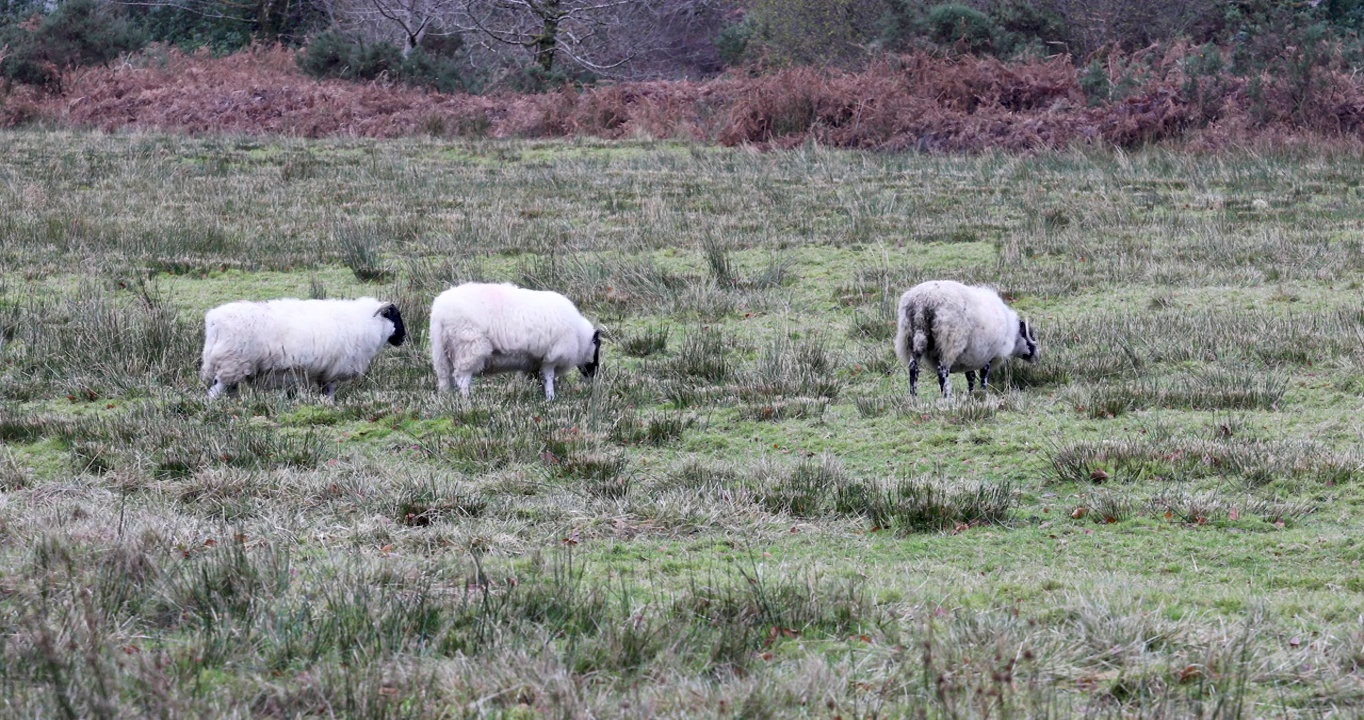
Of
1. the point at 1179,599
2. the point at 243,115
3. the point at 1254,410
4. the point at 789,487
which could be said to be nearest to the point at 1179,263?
the point at 1254,410

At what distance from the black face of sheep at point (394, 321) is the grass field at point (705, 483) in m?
0.32

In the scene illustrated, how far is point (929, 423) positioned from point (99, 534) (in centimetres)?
480

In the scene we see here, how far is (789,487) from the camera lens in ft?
20.2

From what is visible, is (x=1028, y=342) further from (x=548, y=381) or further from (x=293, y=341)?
(x=293, y=341)

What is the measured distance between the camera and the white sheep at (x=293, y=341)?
8.59m

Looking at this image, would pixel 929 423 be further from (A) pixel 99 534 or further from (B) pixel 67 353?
(B) pixel 67 353

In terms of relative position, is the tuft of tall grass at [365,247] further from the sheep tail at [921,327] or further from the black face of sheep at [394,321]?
the sheep tail at [921,327]

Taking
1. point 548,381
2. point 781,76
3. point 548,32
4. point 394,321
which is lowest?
point 548,381

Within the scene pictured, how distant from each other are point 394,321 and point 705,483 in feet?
13.5

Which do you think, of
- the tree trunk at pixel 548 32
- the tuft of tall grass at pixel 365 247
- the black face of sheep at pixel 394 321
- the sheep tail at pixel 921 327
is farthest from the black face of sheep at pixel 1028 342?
the tree trunk at pixel 548 32

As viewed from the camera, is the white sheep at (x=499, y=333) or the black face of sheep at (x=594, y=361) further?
the black face of sheep at (x=594, y=361)

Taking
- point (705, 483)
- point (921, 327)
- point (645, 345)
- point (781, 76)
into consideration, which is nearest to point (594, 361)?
point (645, 345)

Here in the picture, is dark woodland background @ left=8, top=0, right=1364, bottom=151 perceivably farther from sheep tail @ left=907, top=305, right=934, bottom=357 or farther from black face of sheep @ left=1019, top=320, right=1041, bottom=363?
sheep tail @ left=907, top=305, right=934, bottom=357

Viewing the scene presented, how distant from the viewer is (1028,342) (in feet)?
31.5
